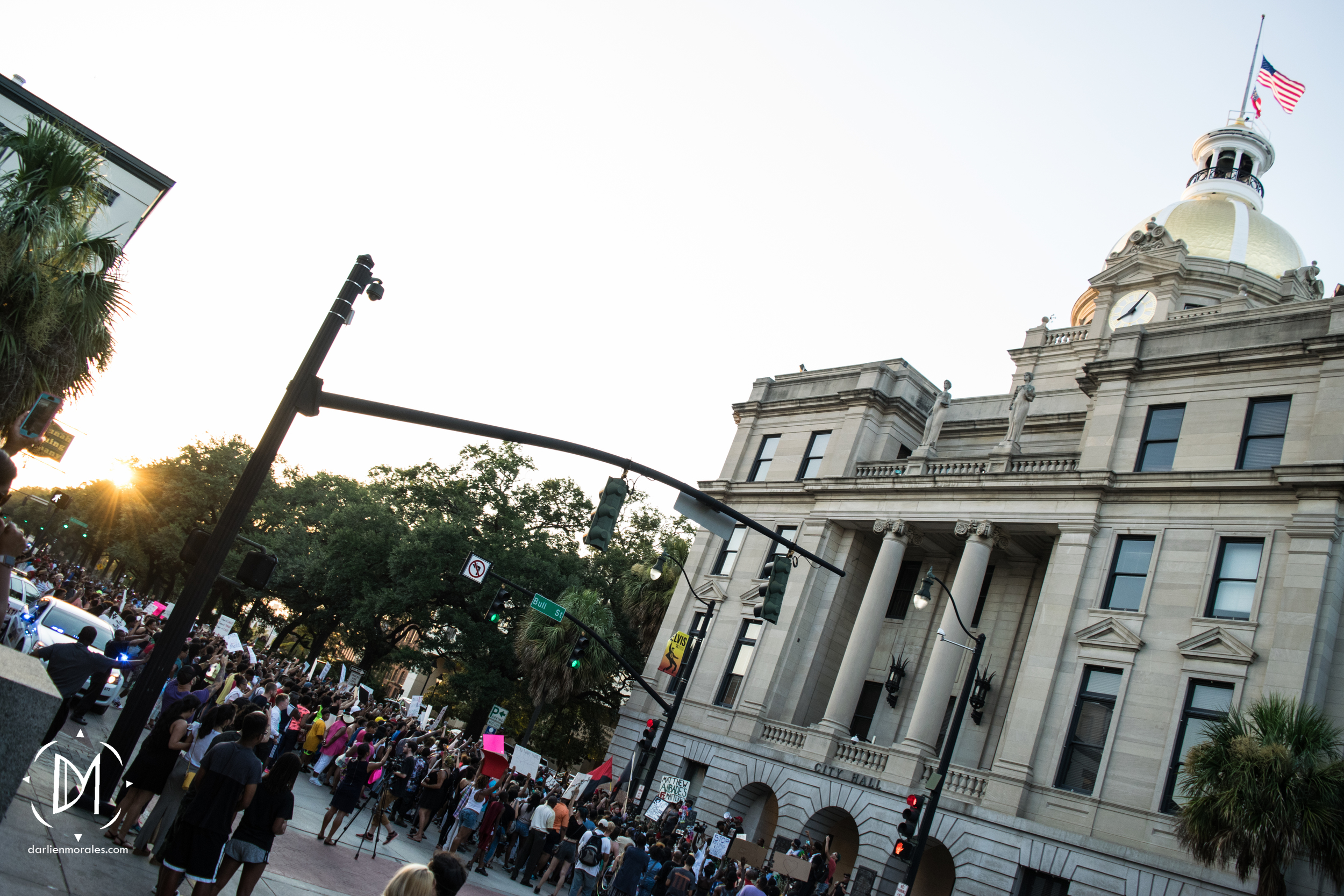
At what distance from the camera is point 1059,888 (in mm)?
23359

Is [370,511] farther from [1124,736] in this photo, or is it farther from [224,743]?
[224,743]

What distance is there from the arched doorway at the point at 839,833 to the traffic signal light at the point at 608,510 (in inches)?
769

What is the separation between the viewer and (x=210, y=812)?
870cm

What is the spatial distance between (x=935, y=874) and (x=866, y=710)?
5949 mm

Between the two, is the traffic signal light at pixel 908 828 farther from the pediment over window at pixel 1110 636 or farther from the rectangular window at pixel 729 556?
the rectangular window at pixel 729 556

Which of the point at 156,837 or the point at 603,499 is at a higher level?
the point at 603,499

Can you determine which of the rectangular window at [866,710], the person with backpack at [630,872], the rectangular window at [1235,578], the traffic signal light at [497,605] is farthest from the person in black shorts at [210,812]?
the rectangular window at [866,710]

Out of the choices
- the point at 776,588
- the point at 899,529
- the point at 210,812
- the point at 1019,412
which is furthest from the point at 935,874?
the point at 210,812

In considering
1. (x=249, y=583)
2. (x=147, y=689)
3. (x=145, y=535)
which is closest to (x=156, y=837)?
(x=147, y=689)

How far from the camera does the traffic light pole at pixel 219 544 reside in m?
9.92

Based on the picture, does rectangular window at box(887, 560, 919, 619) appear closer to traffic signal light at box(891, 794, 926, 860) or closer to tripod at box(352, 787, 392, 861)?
traffic signal light at box(891, 794, 926, 860)

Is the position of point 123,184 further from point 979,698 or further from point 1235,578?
point 1235,578

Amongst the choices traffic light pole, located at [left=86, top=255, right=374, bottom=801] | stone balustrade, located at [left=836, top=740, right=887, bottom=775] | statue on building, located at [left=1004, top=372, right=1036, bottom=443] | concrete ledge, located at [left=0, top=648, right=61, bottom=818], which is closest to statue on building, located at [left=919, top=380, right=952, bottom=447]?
statue on building, located at [left=1004, top=372, right=1036, bottom=443]

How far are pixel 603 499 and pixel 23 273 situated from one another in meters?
13.6
